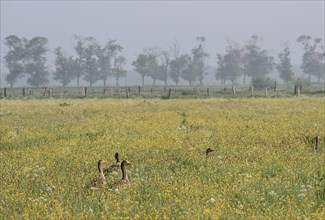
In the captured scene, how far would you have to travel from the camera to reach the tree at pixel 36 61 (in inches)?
6171

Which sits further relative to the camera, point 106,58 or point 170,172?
point 106,58

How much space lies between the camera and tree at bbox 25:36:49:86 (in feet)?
514

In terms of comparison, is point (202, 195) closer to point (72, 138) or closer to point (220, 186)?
point (220, 186)

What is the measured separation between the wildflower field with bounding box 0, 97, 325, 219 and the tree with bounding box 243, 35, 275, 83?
16820 cm

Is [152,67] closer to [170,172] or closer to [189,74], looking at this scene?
[189,74]

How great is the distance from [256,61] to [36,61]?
288 feet

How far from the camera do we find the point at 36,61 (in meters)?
164

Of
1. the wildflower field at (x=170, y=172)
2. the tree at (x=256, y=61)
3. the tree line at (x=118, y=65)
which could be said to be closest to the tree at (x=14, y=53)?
the tree line at (x=118, y=65)

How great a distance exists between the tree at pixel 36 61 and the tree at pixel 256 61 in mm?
82535

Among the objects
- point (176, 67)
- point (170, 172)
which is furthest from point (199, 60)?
point (170, 172)

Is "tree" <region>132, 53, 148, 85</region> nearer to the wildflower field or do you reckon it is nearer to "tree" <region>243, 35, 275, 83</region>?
"tree" <region>243, 35, 275, 83</region>

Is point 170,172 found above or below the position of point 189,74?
below

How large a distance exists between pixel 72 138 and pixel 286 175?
357 inches

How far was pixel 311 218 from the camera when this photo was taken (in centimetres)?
760
